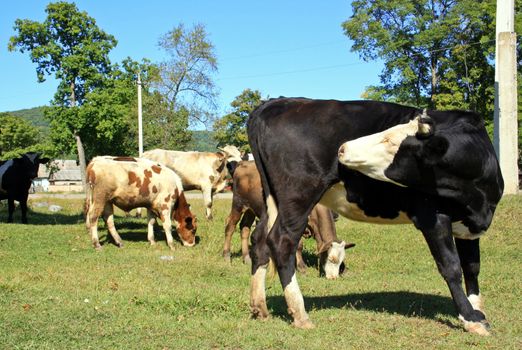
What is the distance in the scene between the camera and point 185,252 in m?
14.0

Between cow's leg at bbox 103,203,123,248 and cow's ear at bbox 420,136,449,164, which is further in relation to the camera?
cow's leg at bbox 103,203,123,248

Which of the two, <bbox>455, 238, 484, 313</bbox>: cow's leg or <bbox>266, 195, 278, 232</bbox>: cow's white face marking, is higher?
<bbox>266, 195, 278, 232</bbox>: cow's white face marking

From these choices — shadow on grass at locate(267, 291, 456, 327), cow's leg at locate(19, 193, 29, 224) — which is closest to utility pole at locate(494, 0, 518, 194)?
shadow on grass at locate(267, 291, 456, 327)

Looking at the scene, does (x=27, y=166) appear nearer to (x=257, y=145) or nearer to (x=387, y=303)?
(x=257, y=145)

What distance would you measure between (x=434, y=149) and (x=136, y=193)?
10010 millimetres

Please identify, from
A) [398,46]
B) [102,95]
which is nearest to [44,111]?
[102,95]

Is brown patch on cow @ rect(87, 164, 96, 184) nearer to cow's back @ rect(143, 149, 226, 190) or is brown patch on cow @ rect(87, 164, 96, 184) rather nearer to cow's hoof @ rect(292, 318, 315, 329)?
cow's back @ rect(143, 149, 226, 190)

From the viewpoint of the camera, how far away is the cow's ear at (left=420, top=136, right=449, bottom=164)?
245 inches

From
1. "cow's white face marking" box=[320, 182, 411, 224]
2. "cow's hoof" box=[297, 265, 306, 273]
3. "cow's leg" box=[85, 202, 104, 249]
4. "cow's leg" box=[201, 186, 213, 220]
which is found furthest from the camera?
"cow's leg" box=[201, 186, 213, 220]

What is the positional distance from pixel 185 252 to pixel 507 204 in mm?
9159

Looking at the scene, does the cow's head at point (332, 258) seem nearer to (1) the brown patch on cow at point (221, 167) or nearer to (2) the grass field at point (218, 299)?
(2) the grass field at point (218, 299)

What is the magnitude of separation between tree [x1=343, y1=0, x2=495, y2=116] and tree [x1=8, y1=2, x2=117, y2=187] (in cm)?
2097

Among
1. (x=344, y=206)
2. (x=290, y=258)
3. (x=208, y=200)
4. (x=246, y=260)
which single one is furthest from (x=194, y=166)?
(x=290, y=258)

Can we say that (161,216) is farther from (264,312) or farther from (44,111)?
(44,111)
